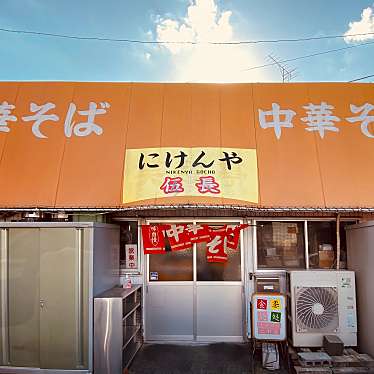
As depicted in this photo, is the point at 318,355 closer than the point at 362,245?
Yes

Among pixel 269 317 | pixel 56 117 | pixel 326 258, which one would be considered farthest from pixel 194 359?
pixel 56 117

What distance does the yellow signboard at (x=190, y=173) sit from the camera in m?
7.32

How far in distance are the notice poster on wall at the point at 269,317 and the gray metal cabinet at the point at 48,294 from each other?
303 centimetres

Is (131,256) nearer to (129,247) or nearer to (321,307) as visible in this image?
(129,247)

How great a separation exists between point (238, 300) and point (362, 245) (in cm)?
285

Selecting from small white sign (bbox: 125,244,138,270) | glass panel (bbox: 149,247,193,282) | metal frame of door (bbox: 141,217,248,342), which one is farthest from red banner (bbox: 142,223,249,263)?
small white sign (bbox: 125,244,138,270)

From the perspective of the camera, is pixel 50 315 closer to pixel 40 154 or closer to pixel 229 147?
pixel 40 154

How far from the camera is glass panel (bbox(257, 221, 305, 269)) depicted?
27.5 feet

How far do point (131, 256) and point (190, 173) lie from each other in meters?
2.58

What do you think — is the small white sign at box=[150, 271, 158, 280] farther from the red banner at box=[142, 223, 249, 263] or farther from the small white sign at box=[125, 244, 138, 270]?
the red banner at box=[142, 223, 249, 263]

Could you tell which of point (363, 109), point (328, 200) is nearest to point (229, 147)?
point (328, 200)

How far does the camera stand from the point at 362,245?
732 centimetres

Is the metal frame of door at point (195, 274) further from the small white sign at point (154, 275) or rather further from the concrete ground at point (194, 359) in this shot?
the concrete ground at point (194, 359)

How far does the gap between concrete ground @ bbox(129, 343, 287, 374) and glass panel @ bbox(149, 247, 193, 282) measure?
145 centimetres
